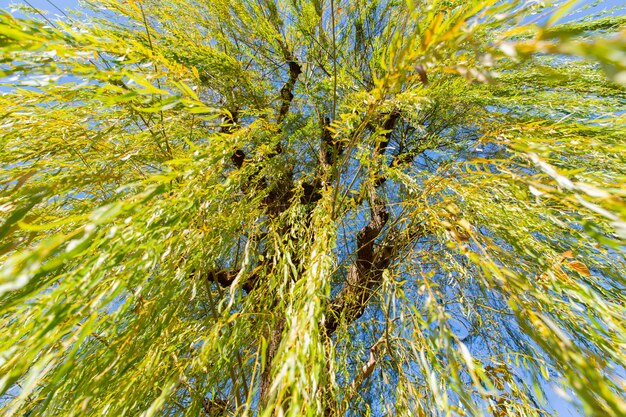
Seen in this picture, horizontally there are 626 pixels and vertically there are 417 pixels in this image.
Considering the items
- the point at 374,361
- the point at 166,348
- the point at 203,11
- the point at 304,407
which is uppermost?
the point at 203,11

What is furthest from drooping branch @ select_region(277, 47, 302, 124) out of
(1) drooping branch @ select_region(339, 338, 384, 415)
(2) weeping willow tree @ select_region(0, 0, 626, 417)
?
(1) drooping branch @ select_region(339, 338, 384, 415)

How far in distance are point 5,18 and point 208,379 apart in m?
0.98

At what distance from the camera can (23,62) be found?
1.98 feet

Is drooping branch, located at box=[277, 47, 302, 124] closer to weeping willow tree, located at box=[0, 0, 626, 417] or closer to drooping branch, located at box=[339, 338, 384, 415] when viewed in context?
weeping willow tree, located at box=[0, 0, 626, 417]

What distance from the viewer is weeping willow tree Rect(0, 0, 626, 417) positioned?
1.61 feet

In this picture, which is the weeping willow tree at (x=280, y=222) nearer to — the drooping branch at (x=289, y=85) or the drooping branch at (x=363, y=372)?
the drooping branch at (x=363, y=372)

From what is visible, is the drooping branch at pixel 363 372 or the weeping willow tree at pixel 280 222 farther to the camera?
the drooping branch at pixel 363 372

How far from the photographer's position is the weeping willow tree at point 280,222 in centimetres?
49

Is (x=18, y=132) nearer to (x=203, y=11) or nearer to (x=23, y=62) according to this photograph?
(x=23, y=62)

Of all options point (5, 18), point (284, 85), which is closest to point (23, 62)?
point (5, 18)

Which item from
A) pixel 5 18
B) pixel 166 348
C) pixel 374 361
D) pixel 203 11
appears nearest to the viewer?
pixel 5 18

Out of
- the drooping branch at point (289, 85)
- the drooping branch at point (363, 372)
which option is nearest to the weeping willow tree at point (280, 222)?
the drooping branch at point (363, 372)

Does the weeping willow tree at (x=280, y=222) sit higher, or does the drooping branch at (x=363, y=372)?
the weeping willow tree at (x=280, y=222)

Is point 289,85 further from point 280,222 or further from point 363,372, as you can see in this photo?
point 363,372
